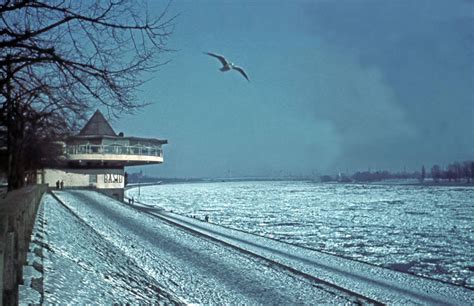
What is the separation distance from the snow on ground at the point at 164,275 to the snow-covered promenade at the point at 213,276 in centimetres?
3

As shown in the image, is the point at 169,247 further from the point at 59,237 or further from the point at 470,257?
the point at 470,257

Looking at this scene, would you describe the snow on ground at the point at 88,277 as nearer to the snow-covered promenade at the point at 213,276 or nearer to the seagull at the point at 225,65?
the snow-covered promenade at the point at 213,276

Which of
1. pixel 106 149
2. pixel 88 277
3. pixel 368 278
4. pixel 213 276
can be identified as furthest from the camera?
pixel 106 149

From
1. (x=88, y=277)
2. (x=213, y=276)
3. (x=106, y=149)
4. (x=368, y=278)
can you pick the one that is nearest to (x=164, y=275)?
(x=213, y=276)

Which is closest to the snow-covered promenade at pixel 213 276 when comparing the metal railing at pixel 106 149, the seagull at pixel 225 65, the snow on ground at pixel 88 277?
the snow on ground at pixel 88 277

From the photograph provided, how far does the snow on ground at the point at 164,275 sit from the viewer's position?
9234 millimetres

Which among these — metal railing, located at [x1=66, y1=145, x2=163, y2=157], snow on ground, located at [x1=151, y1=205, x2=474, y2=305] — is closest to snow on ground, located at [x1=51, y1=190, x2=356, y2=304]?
snow on ground, located at [x1=151, y1=205, x2=474, y2=305]

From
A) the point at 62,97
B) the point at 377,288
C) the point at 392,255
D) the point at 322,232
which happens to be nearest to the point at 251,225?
the point at 322,232

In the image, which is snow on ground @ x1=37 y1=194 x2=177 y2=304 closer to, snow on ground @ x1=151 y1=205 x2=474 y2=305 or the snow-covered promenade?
the snow-covered promenade

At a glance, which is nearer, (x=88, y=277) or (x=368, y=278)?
(x=88, y=277)

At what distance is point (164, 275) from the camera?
592 inches

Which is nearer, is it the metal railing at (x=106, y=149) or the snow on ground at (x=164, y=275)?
the snow on ground at (x=164, y=275)

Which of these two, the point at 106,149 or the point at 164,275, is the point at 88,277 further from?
the point at 106,149

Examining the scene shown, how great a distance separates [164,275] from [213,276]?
1603 millimetres
